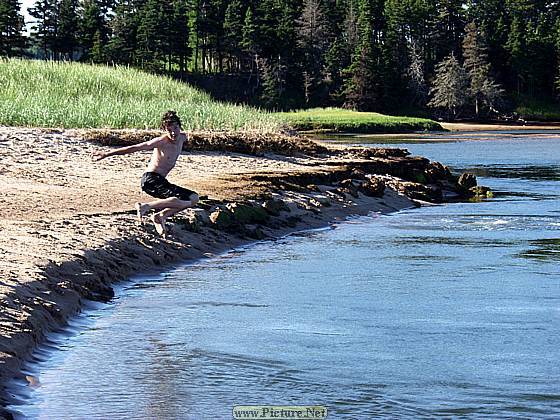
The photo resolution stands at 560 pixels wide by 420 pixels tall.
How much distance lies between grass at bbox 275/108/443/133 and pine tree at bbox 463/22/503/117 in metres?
17.5

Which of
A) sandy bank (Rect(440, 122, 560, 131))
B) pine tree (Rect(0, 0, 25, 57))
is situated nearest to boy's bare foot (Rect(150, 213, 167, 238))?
pine tree (Rect(0, 0, 25, 57))

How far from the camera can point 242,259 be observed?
14336mm

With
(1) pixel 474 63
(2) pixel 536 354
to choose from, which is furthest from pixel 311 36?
→ (2) pixel 536 354

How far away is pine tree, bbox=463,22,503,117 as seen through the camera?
320 ft

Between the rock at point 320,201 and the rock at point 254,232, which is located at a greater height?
the rock at point 320,201

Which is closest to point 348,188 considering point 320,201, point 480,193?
point 320,201

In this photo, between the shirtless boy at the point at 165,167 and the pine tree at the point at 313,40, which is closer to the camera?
the shirtless boy at the point at 165,167

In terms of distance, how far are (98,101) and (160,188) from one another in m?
16.1

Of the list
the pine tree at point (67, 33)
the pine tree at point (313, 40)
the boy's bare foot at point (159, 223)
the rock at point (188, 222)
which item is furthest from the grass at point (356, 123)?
the boy's bare foot at point (159, 223)

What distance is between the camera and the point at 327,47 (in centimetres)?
10731

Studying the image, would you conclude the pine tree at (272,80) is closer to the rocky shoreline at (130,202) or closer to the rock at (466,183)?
the rocky shoreline at (130,202)

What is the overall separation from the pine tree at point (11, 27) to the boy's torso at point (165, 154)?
6830 centimetres

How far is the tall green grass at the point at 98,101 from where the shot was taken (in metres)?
25.6

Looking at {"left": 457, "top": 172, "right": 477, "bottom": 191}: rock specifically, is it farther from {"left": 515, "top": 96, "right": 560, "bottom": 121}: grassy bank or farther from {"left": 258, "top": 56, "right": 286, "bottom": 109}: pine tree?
{"left": 515, "top": 96, "right": 560, "bottom": 121}: grassy bank
